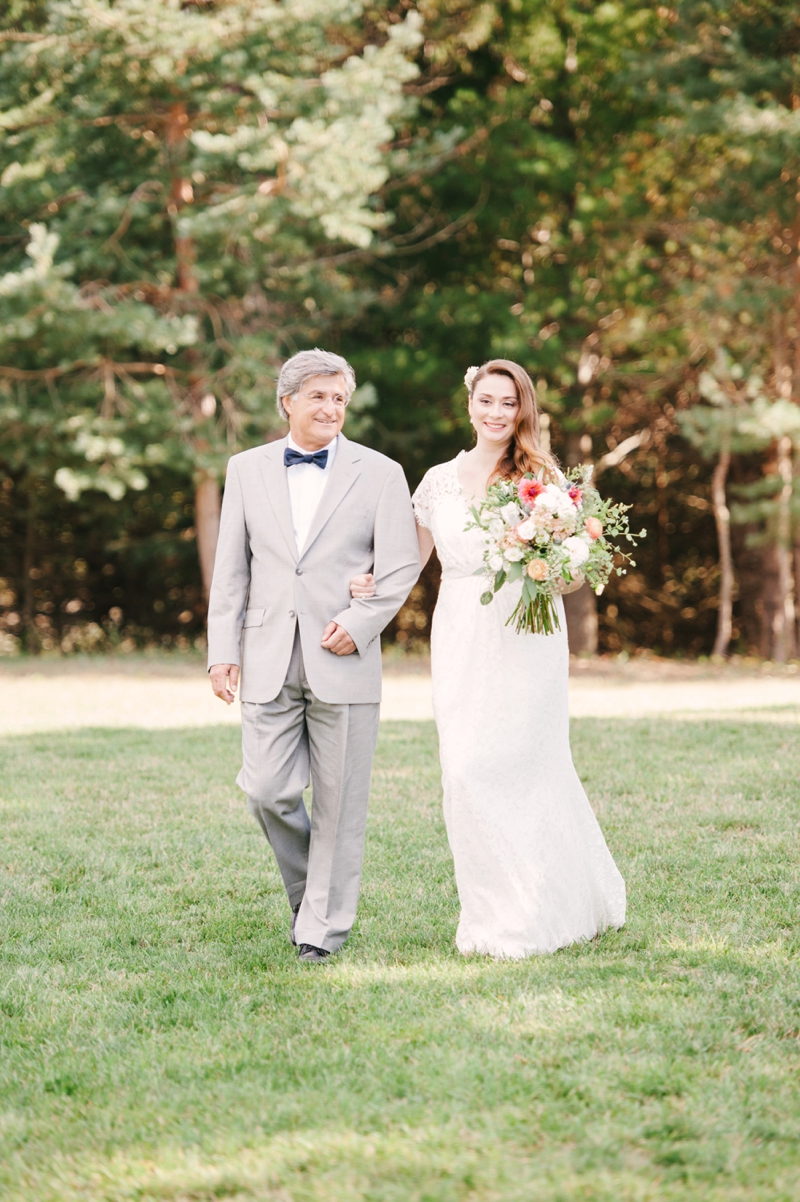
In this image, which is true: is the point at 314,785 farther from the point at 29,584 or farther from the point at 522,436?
the point at 29,584

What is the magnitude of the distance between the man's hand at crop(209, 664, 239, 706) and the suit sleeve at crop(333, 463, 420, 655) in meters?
0.45

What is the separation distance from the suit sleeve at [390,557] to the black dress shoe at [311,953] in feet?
3.56

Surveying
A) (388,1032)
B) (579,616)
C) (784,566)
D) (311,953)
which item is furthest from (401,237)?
(388,1032)

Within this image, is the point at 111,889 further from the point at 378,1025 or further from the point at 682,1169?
the point at 682,1169

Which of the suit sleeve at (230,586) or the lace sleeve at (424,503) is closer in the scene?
the suit sleeve at (230,586)

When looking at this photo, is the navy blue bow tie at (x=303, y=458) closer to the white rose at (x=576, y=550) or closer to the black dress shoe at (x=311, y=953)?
the white rose at (x=576, y=550)

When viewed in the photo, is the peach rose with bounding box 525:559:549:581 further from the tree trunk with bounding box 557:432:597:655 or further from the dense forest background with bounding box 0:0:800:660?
the tree trunk with bounding box 557:432:597:655

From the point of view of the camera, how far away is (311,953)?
4.14 metres

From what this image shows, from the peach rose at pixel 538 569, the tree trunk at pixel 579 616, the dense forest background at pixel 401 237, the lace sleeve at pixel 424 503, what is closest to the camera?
the peach rose at pixel 538 569

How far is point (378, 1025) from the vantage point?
3.47 metres

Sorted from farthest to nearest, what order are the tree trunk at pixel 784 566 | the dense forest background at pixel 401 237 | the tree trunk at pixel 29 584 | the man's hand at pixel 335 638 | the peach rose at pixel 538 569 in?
the tree trunk at pixel 29 584, the tree trunk at pixel 784 566, the dense forest background at pixel 401 237, the man's hand at pixel 335 638, the peach rose at pixel 538 569

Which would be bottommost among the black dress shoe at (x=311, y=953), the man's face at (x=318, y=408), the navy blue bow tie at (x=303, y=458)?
the black dress shoe at (x=311, y=953)

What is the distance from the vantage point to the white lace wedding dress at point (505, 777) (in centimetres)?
420

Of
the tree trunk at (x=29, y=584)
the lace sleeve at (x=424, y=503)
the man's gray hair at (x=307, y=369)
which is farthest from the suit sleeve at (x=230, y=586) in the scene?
the tree trunk at (x=29, y=584)
